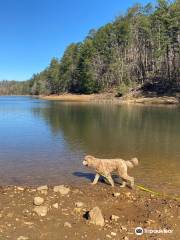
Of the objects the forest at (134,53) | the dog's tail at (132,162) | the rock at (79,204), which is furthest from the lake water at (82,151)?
the forest at (134,53)

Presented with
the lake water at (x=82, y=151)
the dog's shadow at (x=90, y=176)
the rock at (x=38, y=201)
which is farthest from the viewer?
the lake water at (x=82, y=151)

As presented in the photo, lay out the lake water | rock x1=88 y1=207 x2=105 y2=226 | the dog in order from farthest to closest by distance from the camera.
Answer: the lake water, the dog, rock x1=88 y1=207 x2=105 y2=226

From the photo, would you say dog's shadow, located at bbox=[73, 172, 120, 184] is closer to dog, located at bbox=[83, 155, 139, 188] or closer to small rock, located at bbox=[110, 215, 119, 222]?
dog, located at bbox=[83, 155, 139, 188]

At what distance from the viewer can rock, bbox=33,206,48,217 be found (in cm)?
891

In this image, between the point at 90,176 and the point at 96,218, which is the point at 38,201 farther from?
the point at 90,176

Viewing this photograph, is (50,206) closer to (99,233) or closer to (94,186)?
(99,233)

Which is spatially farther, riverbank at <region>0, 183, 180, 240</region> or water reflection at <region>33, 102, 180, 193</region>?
water reflection at <region>33, 102, 180, 193</region>

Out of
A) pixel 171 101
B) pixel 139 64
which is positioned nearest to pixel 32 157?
pixel 171 101

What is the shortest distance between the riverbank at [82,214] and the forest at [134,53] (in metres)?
70.2

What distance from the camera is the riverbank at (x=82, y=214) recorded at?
26.2 feet

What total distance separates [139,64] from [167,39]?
19700 millimetres

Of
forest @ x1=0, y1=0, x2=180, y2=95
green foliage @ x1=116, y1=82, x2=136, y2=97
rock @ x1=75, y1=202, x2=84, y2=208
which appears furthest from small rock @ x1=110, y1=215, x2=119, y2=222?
green foliage @ x1=116, y1=82, x2=136, y2=97

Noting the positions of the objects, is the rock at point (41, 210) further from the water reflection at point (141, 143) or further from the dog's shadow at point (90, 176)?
the water reflection at point (141, 143)

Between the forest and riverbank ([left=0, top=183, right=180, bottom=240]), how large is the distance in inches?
2764
